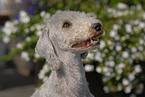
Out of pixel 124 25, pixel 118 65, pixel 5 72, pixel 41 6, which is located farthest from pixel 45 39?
pixel 5 72

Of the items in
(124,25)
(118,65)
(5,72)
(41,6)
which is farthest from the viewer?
(5,72)

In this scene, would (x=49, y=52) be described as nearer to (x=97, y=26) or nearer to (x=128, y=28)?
(x=97, y=26)

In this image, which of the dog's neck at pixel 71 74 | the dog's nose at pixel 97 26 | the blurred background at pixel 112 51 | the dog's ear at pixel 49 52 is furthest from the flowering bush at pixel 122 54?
the dog's nose at pixel 97 26

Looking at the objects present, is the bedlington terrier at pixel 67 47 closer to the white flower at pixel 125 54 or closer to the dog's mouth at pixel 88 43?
the dog's mouth at pixel 88 43

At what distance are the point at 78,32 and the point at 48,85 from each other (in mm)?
628

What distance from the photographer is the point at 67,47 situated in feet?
6.27

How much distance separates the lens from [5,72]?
8.15m

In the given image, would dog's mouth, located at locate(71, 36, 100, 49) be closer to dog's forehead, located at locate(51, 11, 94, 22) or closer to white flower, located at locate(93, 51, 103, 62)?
dog's forehead, located at locate(51, 11, 94, 22)

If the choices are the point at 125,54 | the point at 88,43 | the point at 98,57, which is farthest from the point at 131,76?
the point at 88,43

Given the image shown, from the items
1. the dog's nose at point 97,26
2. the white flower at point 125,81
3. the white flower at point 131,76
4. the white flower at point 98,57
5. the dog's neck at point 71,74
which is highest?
the dog's nose at point 97,26

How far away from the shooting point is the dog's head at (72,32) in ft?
5.84

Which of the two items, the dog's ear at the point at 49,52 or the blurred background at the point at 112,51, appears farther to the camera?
the blurred background at the point at 112,51

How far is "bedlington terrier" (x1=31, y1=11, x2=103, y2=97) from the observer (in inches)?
71.7

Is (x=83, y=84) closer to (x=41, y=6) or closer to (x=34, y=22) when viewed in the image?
(x=34, y=22)
